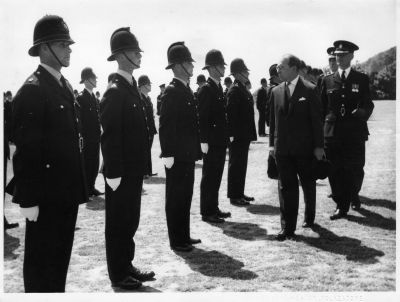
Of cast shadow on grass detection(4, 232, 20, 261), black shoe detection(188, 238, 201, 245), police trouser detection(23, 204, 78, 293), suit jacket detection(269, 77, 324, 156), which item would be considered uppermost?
suit jacket detection(269, 77, 324, 156)

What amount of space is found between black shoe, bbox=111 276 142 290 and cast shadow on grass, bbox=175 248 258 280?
0.72m

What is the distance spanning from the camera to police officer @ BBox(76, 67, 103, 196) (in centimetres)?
876

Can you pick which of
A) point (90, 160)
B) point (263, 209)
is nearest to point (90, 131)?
point (90, 160)

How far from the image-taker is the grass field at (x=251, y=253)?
4504 millimetres

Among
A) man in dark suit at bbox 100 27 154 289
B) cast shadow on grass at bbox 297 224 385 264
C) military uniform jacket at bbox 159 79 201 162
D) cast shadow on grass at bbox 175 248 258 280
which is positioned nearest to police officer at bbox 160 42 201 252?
military uniform jacket at bbox 159 79 201 162

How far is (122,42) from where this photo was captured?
14.9ft

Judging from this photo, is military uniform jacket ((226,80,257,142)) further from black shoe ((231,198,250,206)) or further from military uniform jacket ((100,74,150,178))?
military uniform jacket ((100,74,150,178))

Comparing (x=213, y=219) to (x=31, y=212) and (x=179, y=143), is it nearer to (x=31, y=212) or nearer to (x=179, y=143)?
(x=179, y=143)

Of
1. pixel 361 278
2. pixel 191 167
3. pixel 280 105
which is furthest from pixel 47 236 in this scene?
pixel 280 105

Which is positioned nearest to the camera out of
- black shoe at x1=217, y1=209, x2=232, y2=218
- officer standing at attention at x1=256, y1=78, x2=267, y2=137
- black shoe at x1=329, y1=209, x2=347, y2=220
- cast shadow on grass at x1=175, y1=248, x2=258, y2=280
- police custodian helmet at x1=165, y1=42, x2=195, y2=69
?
cast shadow on grass at x1=175, y1=248, x2=258, y2=280

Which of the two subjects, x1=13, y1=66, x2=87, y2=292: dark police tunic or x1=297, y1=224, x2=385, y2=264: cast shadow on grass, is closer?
x1=13, y1=66, x2=87, y2=292: dark police tunic

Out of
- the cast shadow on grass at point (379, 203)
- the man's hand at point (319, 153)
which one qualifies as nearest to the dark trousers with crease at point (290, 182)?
the man's hand at point (319, 153)

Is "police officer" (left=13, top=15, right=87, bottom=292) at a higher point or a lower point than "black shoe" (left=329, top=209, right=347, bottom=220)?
higher

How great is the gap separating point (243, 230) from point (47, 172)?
141 inches
